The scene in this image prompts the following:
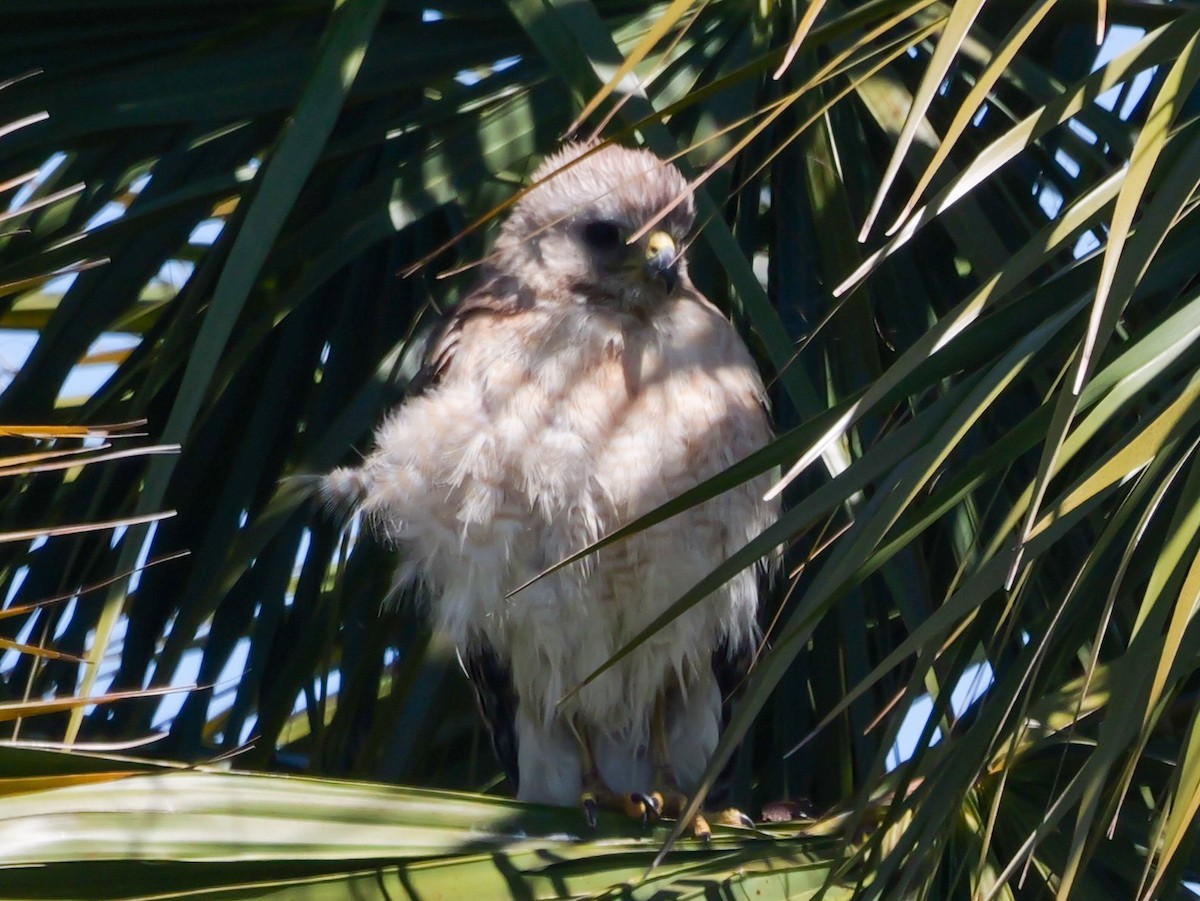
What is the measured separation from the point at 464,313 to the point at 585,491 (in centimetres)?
54

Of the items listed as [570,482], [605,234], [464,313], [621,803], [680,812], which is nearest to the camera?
[680,812]

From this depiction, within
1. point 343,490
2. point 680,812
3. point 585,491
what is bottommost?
point 680,812

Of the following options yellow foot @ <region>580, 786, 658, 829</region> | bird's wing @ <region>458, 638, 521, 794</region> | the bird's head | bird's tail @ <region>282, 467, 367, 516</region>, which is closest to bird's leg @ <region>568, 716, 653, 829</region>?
yellow foot @ <region>580, 786, 658, 829</region>

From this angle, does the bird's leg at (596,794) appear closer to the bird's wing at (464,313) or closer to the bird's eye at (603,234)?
the bird's wing at (464,313)

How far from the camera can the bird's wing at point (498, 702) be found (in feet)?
11.0

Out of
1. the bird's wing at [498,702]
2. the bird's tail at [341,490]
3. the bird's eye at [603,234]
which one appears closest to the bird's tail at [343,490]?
the bird's tail at [341,490]

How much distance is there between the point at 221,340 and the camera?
208cm

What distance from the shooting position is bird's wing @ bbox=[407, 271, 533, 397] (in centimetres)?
324

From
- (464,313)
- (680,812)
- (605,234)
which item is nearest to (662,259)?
(605,234)

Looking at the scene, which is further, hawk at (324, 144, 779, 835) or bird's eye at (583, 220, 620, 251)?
bird's eye at (583, 220, 620, 251)

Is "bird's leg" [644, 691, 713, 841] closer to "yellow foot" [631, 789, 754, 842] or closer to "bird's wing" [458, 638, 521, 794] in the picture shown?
"yellow foot" [631, 789, 754, 842]

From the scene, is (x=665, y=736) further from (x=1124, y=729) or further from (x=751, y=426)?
(x=1124, y=729)

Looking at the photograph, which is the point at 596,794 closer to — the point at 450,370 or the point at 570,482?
the point at 570,482

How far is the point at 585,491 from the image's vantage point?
3035mm
